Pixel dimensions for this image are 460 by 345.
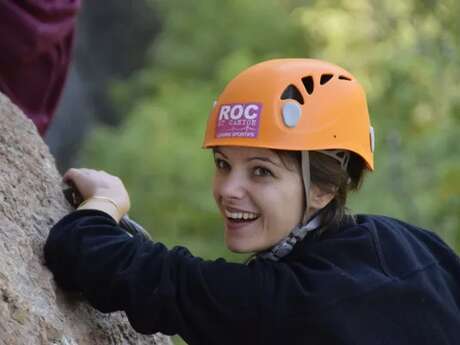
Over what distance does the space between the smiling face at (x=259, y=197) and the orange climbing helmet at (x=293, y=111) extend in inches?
2.1

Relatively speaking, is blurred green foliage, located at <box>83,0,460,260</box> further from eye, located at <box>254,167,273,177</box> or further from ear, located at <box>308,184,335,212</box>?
eye, located at <box>254,167,273,177</box>

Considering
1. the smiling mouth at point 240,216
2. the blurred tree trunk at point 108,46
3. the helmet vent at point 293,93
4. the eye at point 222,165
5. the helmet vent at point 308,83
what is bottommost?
the smiling mouth at point 240,216

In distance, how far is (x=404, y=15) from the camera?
440 inches

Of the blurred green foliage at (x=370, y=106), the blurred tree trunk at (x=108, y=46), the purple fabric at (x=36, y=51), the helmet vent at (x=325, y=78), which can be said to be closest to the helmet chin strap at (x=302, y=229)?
the helmet vent at (x=325, y=78)

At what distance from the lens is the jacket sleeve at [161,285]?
2658mm

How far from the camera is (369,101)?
13.4 meters

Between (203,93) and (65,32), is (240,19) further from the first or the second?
(65,32)

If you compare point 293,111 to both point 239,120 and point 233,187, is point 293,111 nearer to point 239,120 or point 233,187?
point 239,120

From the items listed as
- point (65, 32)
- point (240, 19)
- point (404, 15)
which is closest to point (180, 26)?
point (240, 19)

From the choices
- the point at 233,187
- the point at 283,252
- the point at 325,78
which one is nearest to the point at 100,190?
the point at 233,187

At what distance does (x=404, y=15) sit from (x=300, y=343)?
29.4 feet

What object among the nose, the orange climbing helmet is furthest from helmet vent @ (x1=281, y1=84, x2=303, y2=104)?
the nose

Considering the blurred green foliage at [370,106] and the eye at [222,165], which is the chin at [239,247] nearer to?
the eye at [222,165]

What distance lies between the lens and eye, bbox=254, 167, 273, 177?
2826mm
